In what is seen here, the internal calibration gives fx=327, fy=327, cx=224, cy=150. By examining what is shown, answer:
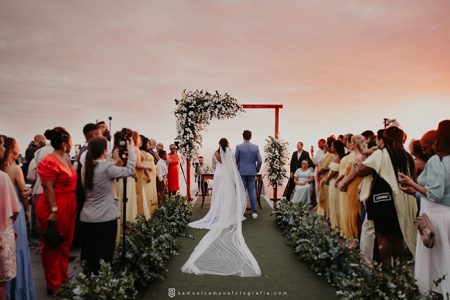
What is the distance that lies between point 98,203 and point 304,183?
23.0 feet

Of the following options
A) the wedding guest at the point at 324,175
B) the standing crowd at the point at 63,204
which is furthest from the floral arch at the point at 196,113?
the standing crowd at the point at 63,204

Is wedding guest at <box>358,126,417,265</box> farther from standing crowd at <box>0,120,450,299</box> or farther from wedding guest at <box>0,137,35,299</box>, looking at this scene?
wedding guest at <box>0,137,35,299</box>

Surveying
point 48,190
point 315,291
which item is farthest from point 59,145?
point 315,291

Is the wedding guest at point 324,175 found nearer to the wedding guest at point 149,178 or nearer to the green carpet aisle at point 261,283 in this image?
the green carpet aisle at point 261,283

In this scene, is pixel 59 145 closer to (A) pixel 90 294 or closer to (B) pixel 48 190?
(B) pixel 48 190

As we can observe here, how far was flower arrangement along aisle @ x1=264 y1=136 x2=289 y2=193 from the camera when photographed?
10820 millimetres

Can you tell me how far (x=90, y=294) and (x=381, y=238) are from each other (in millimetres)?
3644

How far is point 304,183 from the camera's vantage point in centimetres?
973

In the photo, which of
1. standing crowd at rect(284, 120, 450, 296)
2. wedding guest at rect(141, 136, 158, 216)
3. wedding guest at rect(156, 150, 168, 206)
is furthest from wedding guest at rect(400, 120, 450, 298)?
wedding guest at rect(156, 150, 168, 206)

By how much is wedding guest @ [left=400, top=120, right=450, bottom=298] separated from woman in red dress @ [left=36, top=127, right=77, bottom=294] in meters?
3.99

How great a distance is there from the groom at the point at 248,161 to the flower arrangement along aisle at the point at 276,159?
1.31m

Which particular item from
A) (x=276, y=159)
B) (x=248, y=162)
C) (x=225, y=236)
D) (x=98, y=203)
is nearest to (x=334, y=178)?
(x=225, y=236)

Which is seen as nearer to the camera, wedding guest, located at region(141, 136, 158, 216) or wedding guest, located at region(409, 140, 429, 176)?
wedding guest, located at region(409, 140, 429, 176)

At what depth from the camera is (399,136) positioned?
14.0ft
